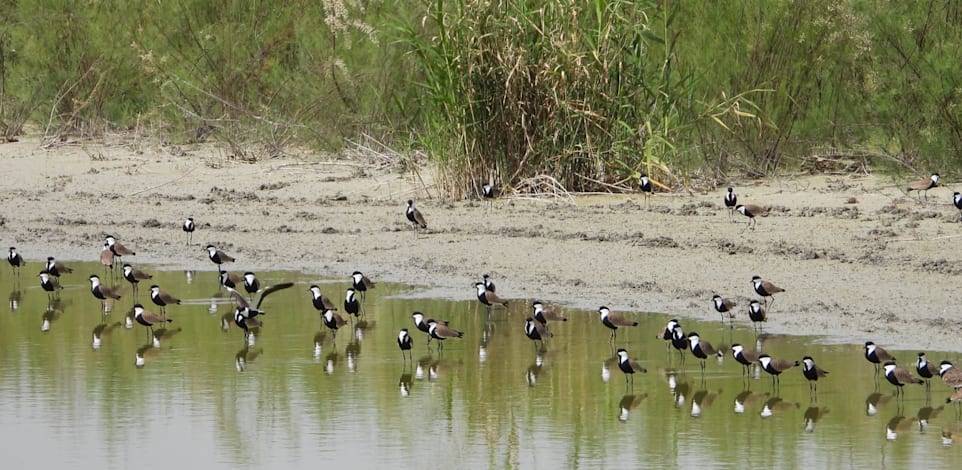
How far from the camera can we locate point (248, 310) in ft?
36.7

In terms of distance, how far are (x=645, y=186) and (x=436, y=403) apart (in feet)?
24.8

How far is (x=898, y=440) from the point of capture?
7.69m

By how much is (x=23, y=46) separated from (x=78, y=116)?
1922 millimetres

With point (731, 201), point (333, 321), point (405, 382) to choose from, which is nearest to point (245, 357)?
point (333, 321)

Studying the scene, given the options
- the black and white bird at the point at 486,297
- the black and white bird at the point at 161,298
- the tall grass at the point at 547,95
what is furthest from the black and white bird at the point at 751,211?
the black and white bird at the point at 161,298

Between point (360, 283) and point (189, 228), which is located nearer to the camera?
point (360, 283)

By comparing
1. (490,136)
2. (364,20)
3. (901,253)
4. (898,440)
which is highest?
(364,20)

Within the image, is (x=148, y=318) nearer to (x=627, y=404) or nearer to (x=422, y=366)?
(x=422, y=366)

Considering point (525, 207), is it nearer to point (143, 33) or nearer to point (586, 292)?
A: point (586, 292)

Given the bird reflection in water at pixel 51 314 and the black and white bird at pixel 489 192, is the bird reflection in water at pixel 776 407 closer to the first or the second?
the bird reflection in water at pixel 51 314

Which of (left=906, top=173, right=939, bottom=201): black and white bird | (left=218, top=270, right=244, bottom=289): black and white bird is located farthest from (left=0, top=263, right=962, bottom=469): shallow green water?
(left=906, top=173, right=939, bottom=201): black and white bird

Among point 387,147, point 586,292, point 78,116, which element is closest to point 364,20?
point 387,147

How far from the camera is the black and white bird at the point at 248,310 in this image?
36.2 ft

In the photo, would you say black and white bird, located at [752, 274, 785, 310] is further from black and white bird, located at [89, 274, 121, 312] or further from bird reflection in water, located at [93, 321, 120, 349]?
black and white bird, located at [89, 274, 121, 312]
